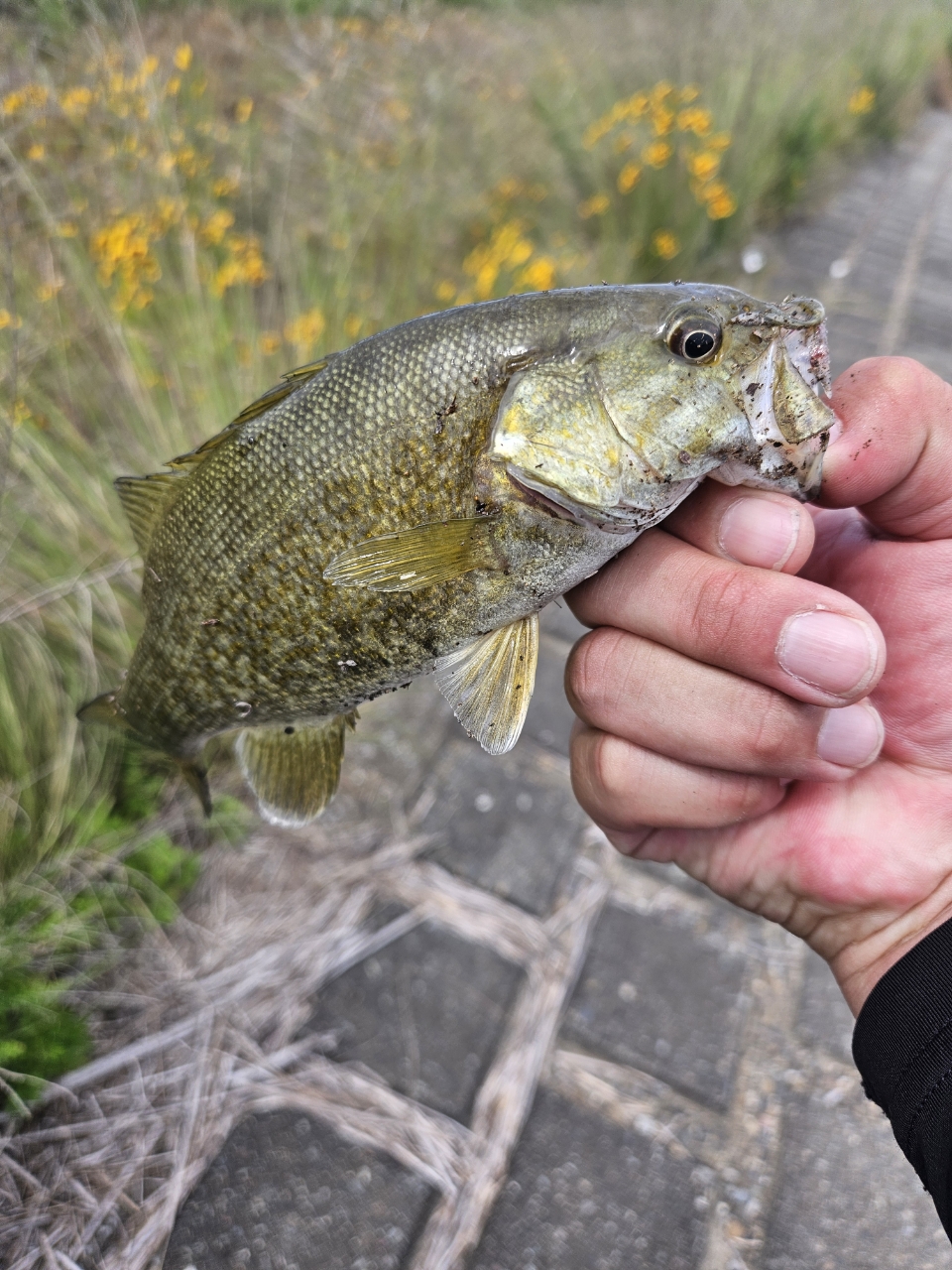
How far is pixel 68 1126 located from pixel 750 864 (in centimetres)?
170

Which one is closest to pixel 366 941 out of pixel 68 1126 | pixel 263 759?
pixel 68 1126

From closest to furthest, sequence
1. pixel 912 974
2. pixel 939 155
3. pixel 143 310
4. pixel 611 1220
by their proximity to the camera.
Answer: pixel 912 974 → pixel 611 1220 → pixel 143 310 → pixel 939 155

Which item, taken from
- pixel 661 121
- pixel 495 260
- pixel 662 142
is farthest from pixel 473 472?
pixel 662 142

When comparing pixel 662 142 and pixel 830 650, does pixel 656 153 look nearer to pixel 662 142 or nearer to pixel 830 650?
pixel 662 142

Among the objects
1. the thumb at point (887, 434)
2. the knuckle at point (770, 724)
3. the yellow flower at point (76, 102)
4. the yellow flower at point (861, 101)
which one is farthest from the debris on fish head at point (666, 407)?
the yellow flower at point (861, 101)

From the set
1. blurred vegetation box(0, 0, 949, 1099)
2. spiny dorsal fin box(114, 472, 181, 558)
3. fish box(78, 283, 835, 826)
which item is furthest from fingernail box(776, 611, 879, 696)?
blurred vegetation box(0, 0, 949, 1099)

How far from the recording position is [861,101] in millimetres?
7410

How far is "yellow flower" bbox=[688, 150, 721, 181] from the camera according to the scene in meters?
4.46

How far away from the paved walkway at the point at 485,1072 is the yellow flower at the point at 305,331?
1.61 meters

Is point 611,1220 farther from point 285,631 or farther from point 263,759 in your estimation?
point 285,631

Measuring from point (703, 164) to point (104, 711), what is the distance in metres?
4.51

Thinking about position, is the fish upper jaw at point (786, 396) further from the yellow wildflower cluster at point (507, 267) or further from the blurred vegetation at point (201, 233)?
the yellow wildflower cluster at point (507, 267)

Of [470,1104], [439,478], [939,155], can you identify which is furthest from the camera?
[939,155]

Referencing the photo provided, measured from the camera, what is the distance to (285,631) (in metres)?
1.24
